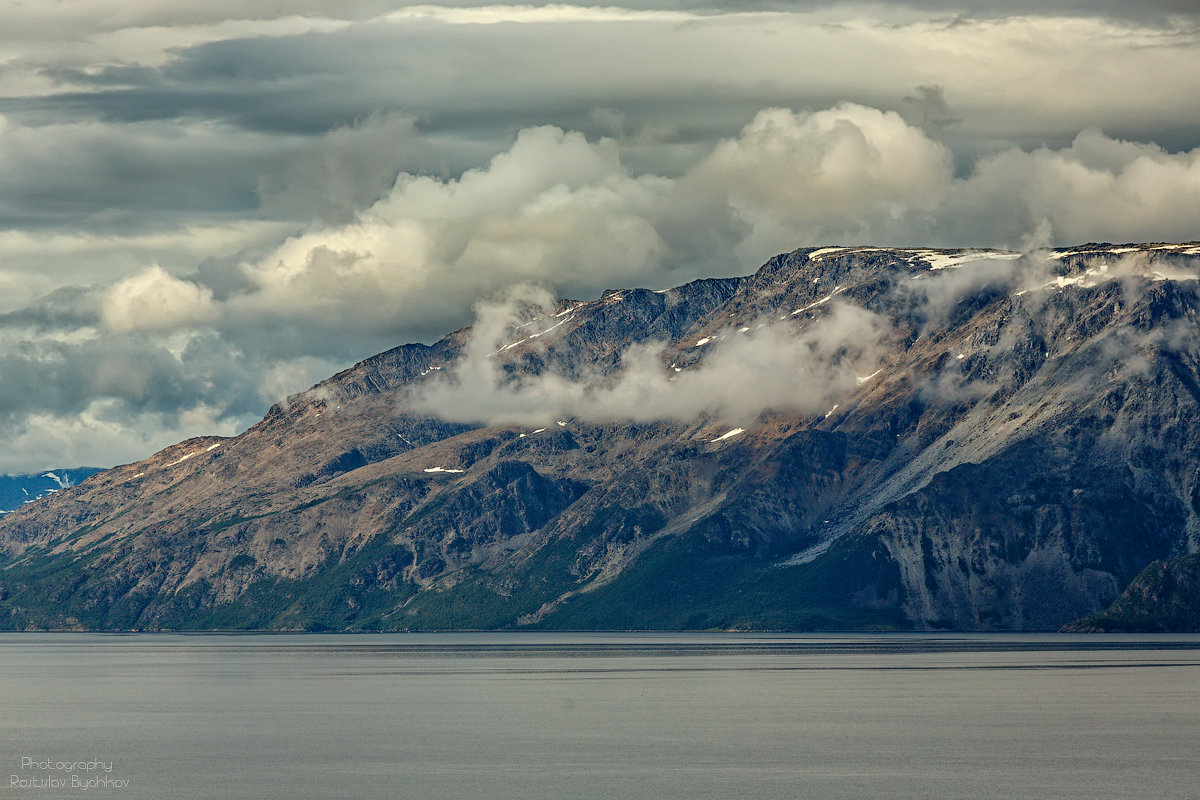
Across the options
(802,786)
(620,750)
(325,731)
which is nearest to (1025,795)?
(802,786)

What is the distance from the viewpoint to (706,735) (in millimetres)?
173750

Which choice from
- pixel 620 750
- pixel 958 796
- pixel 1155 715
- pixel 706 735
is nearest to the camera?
pixel 958 796

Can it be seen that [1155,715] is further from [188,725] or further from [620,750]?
[188,725]

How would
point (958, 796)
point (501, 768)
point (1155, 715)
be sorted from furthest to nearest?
point (1155, 715)
point (501, 768)
point (958, 796)

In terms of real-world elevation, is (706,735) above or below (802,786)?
below

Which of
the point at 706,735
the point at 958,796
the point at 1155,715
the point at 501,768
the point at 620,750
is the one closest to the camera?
the point at 958,796

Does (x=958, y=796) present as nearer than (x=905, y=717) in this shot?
Yes

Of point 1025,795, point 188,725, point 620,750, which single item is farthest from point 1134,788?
point 188,725

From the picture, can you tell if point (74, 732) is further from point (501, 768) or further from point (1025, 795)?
point (1025, 795)

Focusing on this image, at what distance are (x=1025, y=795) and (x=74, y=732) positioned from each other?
112486 millimetres

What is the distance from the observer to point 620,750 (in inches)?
6250

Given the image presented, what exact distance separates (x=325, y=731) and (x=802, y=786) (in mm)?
72433

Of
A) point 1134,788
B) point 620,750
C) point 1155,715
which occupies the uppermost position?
point 1134,788

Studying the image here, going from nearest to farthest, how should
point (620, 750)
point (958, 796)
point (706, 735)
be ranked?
point (958, 796)
point (620, 750)
point (706, 735)
